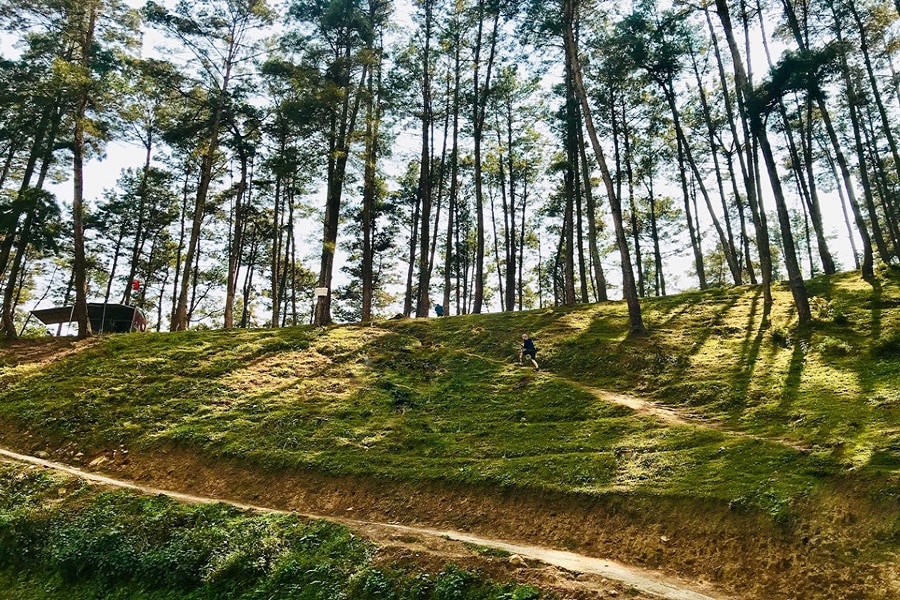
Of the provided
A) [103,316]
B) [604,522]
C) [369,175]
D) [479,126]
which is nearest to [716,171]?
[479,126]

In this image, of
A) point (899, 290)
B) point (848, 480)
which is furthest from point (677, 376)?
point (899, 290)

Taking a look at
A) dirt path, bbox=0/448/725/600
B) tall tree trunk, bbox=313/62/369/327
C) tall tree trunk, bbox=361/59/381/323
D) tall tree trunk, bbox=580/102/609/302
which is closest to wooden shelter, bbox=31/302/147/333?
tall tree trunk, bbox=313/62/369/327

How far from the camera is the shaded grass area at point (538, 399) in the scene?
27.7 feet

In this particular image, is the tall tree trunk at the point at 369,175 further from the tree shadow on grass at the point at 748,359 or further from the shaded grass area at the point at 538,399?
the tree shadow on grass at the point at 748,359

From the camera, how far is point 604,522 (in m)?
7.82

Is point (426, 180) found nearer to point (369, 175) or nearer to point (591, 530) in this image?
point (369, 175)

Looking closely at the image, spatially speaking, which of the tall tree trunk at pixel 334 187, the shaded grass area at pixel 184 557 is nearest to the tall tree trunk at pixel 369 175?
the tall tree trunk at pixel 334 187

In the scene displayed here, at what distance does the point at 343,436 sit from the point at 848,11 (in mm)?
25183

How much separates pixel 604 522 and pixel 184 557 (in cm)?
646

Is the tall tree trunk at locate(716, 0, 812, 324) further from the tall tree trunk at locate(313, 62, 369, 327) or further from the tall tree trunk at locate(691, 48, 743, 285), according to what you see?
the tall tree trunk at locate(313, 62, 369, 327)

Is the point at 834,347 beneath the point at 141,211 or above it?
beneath

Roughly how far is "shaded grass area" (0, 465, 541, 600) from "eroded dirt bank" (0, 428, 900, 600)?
69 cm

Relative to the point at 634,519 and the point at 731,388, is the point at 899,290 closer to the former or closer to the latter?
the point at 731,388

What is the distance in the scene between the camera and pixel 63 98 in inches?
716
